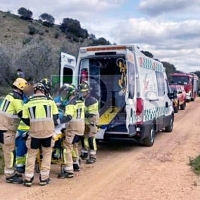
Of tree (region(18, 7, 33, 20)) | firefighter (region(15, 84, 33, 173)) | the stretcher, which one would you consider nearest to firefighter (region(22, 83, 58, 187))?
firefighter (region(15, 84, 33, 173))

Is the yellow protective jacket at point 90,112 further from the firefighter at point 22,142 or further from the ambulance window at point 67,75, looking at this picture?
the firefighter at point 22,142

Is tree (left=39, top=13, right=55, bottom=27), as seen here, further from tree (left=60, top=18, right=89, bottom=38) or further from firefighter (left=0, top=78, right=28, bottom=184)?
firefighter (left=0, top=78, right=28, bottom=184)

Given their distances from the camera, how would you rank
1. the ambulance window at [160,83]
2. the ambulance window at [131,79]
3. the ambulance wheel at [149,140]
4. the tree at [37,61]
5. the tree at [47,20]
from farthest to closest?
the tree at [47,20]
the tree at [37,61]
the ambulance window at [160,83]
the ambulance wheel at [149,140]
the ambulance window at [131,79]

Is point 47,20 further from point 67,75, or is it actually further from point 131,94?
point 131,94

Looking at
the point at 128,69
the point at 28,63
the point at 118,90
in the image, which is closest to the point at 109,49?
the point at 128,69

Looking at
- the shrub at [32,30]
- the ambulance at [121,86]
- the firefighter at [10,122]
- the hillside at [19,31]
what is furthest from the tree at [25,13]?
the firefighter at [10,122]

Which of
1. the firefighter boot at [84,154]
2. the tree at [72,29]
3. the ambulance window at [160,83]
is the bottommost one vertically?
the firefighter boot at [84,154]

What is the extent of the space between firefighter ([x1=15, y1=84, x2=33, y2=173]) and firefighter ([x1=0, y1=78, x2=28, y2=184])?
0.31 feet

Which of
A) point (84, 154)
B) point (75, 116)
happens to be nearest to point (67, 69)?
point (84, 154)

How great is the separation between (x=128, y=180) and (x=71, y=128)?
144cm

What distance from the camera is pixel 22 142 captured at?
761 centimetres

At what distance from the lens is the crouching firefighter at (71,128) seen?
7828 mm

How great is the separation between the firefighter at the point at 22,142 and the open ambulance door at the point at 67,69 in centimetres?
265

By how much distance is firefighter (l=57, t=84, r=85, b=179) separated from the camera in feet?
25.7
